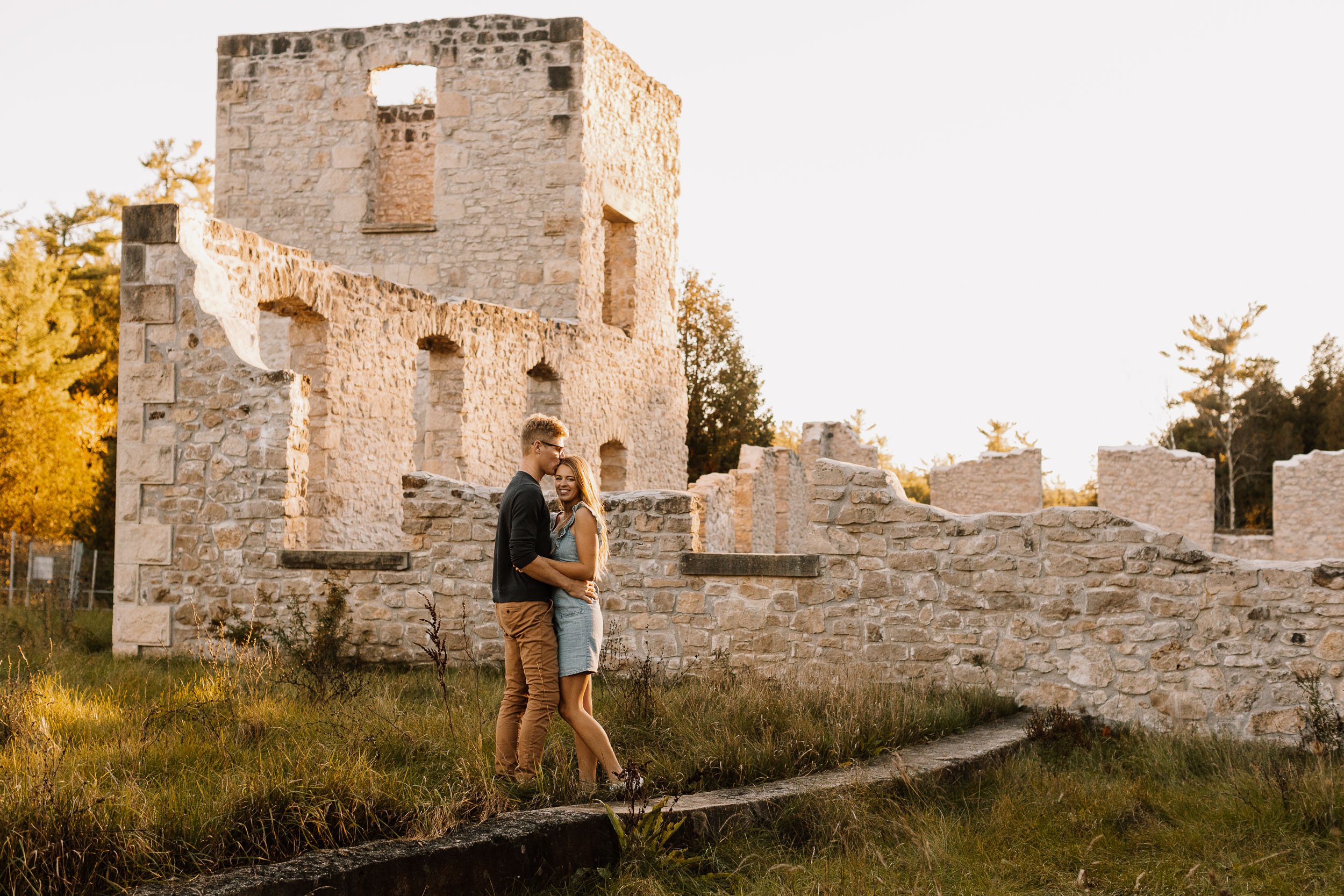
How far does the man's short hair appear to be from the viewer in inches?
207

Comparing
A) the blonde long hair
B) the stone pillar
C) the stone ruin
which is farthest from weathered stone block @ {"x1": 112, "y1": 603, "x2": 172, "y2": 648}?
the stone pillar

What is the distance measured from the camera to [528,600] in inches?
205

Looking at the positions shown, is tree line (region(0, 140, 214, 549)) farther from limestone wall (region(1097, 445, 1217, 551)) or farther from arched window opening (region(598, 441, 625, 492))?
limestone wall (region(1097, 445, 1217, 551))

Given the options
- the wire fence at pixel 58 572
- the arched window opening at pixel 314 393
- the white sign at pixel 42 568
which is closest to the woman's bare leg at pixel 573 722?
the arched window opening at pixel 314 393

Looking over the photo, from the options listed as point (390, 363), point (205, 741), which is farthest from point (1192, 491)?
point (205, 741)

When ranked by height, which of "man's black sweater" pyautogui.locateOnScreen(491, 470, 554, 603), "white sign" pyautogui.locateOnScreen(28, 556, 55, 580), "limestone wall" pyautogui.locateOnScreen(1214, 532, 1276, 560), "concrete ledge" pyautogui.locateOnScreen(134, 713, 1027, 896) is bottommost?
"concrete ledge" pyautogui.locateOnScreen(134, 713, 1027, 896)

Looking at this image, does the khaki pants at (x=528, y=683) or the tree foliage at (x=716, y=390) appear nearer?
the khaki pants at (x=528, y=683)

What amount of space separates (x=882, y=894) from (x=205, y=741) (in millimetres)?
3366

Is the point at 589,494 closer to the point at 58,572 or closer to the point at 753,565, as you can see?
the point at 753,565

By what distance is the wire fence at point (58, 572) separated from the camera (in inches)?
615

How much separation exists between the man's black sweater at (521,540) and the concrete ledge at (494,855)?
98cm

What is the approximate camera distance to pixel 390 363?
11.9 metres

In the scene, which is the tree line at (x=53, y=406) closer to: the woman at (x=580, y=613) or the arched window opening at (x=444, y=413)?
the arched window opening at (x=444, y=413)

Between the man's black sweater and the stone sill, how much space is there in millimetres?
11563
